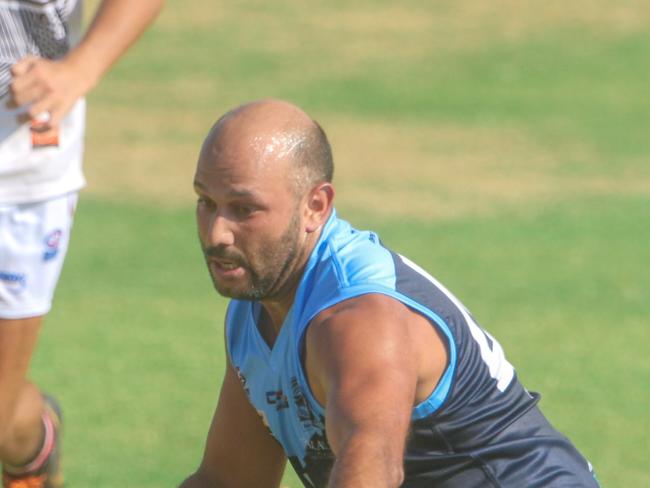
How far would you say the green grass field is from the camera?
27.4 feet

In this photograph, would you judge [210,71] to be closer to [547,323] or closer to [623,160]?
[623,160]

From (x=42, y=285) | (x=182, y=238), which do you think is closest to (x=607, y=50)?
(x=182, y=238)

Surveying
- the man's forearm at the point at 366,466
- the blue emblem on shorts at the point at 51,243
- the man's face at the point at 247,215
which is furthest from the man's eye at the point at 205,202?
the blue emblem on shorts at the point at 51,243

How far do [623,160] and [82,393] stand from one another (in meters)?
7.19

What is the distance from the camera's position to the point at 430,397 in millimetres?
4309

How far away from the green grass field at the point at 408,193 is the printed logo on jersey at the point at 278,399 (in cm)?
253

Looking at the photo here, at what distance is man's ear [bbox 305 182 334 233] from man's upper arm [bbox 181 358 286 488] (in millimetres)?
758

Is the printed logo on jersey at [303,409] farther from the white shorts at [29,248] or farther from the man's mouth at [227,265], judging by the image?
the white shorts at [29,248]

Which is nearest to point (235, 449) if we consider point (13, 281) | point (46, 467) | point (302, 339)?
point (302, 339)

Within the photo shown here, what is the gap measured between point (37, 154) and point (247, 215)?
1782 mm

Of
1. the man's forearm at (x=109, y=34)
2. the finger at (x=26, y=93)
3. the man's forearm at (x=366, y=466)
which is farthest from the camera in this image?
the man's forearm at (x=109, y=34)

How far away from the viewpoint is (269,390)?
181 inches

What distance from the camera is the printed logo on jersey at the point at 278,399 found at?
4.55 meters

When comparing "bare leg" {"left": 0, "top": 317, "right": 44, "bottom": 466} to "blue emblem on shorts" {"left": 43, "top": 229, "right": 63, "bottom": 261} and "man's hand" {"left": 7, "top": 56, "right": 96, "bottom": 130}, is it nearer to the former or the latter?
"blue emblem on shorts" {"left": 43, "top": 229, "right": 63, "bottom": 261}
